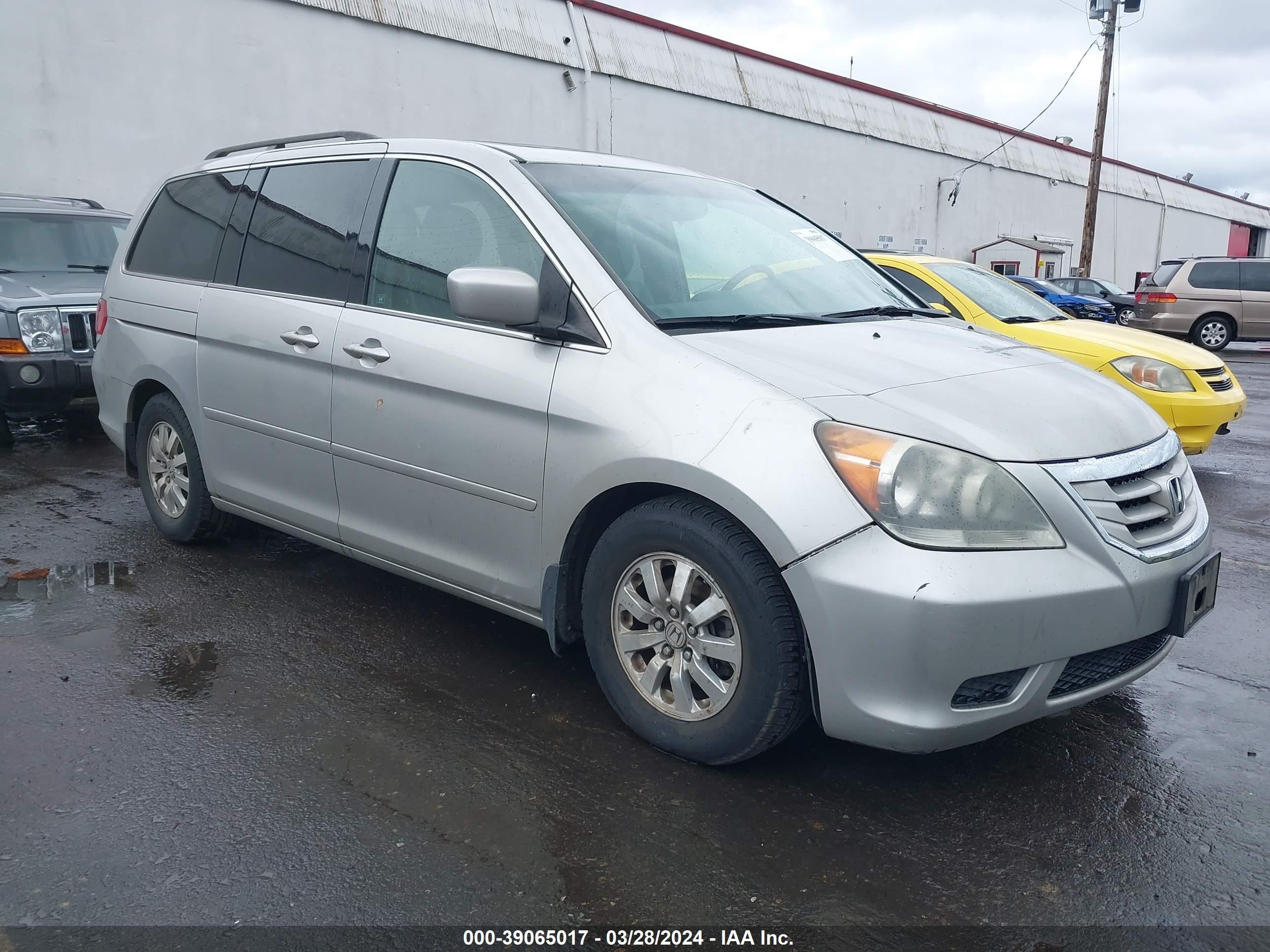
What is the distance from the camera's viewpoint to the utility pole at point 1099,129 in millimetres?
25531

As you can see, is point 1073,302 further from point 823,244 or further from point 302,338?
point 302,338

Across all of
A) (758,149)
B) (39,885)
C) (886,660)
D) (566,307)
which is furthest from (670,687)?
(758,149)

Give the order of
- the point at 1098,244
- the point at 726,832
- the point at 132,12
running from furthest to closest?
the point at 1098,244 → the point at 132,12 → the point at 726,832

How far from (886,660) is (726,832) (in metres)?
0.60

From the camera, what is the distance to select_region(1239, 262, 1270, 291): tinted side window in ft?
56.4

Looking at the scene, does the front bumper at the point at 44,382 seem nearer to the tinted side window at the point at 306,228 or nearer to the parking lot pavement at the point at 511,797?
the tinted side window at the point at 306,228

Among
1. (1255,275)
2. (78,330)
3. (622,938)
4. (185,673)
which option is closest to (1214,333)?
(1255,275)

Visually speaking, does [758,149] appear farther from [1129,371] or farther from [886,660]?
[886,660]

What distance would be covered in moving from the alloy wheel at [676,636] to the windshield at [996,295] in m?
5.21

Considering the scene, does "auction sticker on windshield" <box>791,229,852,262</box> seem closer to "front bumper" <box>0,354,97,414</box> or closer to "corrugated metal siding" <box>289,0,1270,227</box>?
"front bumper" <box>0,354,97,414</box>

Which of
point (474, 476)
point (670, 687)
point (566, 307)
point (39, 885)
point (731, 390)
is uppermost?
point (566, 307)

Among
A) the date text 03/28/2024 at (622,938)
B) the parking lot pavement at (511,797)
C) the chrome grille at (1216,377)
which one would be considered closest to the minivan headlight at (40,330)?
the parking lot pavement at (511,797)

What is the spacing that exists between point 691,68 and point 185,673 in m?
20.1

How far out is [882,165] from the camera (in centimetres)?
2728
